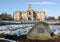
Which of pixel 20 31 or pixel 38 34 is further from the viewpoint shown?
pixel 20 31

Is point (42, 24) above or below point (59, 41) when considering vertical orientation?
above

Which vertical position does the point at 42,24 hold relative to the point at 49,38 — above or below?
above

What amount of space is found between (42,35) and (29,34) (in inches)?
29.8

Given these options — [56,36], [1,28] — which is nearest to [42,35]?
[56,36]

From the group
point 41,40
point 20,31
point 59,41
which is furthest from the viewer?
point 20,31

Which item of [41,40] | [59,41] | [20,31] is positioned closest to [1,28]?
[20,31]

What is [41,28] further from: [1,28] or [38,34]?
[1,28]

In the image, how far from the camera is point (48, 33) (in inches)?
417

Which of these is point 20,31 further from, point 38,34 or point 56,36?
point 56,36

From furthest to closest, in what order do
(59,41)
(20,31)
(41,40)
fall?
(20,31) < (41,40) < (59,41)

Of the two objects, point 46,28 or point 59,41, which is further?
point 46,28

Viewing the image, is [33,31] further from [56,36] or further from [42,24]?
[56,36]

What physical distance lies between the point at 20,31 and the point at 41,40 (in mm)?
1880

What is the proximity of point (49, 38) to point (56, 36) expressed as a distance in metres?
0.59
